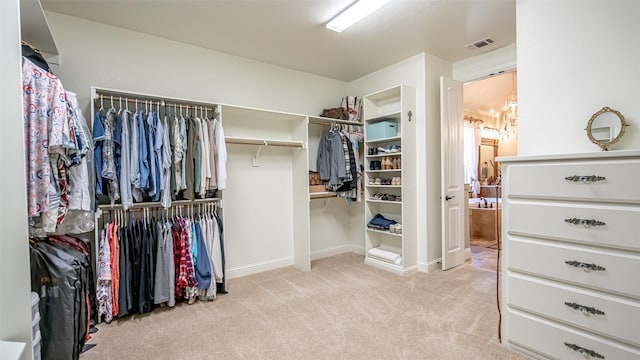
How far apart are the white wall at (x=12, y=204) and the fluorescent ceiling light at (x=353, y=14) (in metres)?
2.16

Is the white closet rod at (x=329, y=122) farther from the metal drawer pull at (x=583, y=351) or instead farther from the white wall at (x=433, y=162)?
the metal drawer pull at (x=583, y=351)

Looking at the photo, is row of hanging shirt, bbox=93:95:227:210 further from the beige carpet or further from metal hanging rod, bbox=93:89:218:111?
the beige carpet

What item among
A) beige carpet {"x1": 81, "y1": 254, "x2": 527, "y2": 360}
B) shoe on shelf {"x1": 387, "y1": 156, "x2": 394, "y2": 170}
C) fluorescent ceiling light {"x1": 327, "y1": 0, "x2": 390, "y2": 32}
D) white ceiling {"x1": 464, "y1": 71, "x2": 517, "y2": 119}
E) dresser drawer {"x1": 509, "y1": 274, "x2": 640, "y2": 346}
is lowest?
beige carpet {"x1": 81, "y1": 254, "x2": 527, "y2": 360}

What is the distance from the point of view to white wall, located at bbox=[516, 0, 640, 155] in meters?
1.78

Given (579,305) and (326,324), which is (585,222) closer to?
(579,305)

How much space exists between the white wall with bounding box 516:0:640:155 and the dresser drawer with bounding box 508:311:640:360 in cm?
113

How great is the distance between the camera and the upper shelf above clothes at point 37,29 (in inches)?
60.2

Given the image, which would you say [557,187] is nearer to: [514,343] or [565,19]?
[514,343]

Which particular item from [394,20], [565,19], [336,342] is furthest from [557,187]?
[394,20]

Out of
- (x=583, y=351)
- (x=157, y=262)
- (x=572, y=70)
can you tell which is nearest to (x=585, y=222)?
(x=583, y=351)

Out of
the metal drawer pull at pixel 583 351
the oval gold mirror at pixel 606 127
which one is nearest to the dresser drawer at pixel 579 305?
the metal drawer pull at pixel 583 351

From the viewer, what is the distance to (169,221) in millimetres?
2760

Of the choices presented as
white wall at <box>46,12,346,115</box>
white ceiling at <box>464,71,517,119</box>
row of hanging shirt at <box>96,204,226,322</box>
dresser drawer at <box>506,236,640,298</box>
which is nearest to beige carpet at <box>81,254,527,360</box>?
row of hanging shirt at <box>96,204,226,322</box>

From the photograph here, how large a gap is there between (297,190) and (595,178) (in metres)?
2.74
